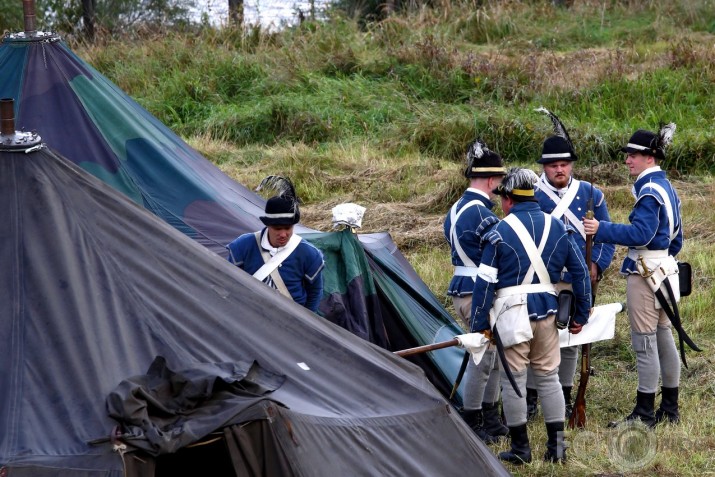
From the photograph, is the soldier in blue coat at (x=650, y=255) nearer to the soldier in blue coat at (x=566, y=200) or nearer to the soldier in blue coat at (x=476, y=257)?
the soldier in blue coat at (x=566, y=200)

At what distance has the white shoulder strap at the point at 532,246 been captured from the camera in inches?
223

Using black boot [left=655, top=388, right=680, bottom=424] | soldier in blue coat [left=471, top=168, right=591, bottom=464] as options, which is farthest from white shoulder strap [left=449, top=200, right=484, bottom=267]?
black boot [left=655, top=388, right=680, bottom=424]

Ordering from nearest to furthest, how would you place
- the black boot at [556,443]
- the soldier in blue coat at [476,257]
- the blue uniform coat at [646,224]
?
1. the black boot at [556,443]
2. the blue uniform coat at [646,224]
3. the soldier in blue coat at [476,257]

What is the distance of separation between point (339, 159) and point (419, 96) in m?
2.49

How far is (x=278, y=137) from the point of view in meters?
13.7

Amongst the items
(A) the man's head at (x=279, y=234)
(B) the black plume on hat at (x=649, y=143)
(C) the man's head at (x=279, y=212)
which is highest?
(B) the black plume on hat at (x=649, y=143)

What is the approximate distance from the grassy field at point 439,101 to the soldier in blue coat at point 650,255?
1.87ft

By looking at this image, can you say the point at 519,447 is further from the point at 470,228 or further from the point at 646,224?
the point at 646,224

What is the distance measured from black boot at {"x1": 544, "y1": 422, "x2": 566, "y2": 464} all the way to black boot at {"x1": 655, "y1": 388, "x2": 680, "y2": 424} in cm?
86

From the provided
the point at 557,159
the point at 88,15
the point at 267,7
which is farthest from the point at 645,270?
the point at 267,7

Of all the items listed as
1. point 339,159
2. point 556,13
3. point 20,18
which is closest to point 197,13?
point 20,18

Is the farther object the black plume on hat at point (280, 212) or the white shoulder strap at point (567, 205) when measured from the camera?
the white shoulder strap at point (567, 205)

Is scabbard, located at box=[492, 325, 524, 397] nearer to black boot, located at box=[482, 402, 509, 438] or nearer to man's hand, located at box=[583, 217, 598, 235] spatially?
black boot, located at box=[482, 402, 509, 438]

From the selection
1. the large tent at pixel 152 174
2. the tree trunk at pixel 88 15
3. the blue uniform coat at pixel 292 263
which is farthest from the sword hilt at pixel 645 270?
the tree trunk at pixel 88 15
